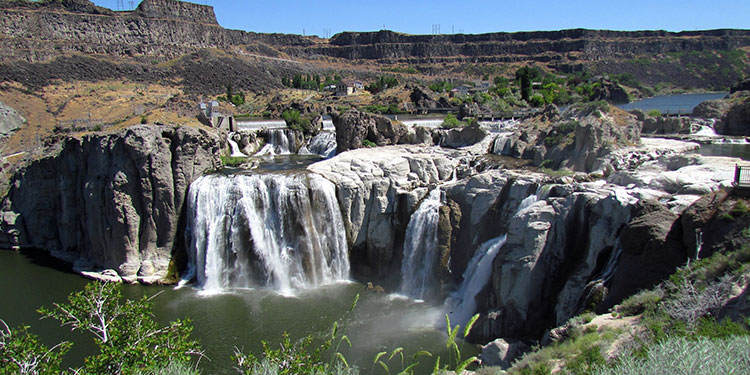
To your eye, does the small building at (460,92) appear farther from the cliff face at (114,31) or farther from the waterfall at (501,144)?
the cliff face at (114,31)

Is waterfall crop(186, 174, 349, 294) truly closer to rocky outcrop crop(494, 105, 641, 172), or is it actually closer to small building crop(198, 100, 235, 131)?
rocky outcrop crop(494, 105, 641, 172)

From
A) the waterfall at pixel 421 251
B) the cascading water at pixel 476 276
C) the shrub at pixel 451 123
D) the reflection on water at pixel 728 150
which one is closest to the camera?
the cascading water at pixel 476 276

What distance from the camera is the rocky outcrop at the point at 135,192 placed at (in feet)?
84.7

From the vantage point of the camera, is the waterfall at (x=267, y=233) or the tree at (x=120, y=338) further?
the waterfall at (x=267, y=233)

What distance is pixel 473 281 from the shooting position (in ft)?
67.1

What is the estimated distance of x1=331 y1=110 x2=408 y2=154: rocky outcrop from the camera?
36.6 m

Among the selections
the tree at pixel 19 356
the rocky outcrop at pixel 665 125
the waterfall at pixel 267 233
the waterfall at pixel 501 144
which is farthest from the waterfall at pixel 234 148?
the tree at pixel 19 356

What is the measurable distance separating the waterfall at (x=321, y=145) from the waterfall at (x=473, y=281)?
23617mm

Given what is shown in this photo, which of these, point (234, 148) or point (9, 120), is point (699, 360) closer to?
point (234, 148)

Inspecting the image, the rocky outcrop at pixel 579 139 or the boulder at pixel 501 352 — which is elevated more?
the rocky outcrop at pixel 579 139

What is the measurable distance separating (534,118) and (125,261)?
28117mm

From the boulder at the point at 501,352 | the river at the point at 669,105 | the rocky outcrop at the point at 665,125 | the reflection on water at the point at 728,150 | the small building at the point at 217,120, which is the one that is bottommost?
the boulder at the point at 501,352

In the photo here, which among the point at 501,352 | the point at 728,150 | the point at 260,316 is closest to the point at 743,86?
the point at 728,150

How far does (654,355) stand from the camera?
293 inches
